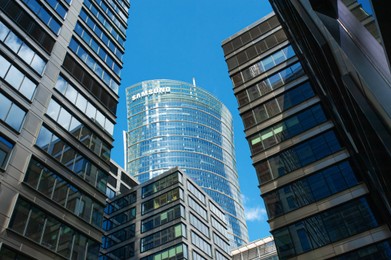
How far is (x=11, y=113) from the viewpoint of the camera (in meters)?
25.2

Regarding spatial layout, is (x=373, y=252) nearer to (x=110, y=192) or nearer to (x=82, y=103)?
(x=82, y=103)

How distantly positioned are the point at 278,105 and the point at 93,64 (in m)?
19.0

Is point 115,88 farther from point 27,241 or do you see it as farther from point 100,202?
point 27,241

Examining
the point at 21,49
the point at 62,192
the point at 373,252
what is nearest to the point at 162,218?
the point at 62,192

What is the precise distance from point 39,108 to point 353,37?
24.1m

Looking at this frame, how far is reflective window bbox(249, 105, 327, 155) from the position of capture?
1296 inches

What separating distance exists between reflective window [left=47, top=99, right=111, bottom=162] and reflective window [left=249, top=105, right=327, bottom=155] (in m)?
13.9

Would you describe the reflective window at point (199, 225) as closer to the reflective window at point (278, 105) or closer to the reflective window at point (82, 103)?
the reflective window at point (278, 105)

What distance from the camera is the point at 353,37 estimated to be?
9.81 metres

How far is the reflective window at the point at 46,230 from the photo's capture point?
22.6m

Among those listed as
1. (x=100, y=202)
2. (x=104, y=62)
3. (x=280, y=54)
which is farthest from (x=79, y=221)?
(x=280, y=54)

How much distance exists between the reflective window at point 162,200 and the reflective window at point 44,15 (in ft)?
118

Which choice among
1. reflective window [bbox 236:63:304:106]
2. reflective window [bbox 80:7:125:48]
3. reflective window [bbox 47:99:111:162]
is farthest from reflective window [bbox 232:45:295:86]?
reflective window [bbox 47:99:111:162]

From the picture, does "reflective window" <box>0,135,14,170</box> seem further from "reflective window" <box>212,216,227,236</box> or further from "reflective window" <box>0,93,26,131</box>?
"reflective window" <box>212,216,227,236</box>
